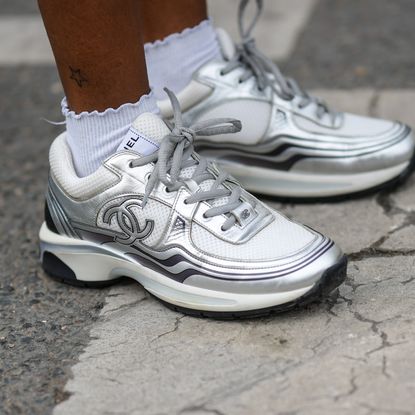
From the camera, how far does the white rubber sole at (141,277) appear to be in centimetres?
129

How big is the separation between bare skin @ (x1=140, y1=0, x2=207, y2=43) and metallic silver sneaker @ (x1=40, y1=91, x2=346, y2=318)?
0.31 meters

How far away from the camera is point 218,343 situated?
1271 millimetres

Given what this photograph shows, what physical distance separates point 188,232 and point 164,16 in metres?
0.54

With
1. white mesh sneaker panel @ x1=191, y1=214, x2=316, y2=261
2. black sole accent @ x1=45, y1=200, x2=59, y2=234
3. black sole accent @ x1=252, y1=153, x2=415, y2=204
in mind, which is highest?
white mesh sneaker panel @ x1=191, y1=214, x2=316, y2=261

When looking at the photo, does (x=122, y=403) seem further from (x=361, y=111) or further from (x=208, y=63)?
(x=361, y=111)

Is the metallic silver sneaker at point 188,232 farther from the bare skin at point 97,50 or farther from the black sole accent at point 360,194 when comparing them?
the black sole accent at point 360,194

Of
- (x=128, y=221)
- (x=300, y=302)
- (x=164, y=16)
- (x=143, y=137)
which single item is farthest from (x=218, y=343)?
(x=164, y=16)

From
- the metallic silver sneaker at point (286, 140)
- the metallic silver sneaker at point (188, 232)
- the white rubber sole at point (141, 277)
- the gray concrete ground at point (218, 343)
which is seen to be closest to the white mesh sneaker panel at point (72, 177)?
the metallic silver sneaker at point (188, 232)

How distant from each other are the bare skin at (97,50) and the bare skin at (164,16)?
A: 0.96 feet

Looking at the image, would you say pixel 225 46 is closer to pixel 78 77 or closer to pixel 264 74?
pixel 264 74

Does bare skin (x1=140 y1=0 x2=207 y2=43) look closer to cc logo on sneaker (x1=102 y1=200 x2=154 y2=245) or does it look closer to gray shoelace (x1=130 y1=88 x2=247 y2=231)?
gray shoelace (x1=130 y1=88 x2=247 y2=231)

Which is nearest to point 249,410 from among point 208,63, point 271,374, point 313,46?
point 271,374

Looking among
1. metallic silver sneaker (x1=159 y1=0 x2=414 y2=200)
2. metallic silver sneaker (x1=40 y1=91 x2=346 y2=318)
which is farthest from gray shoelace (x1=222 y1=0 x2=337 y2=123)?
metallic silver sneaker (x1=40 y1=91 x2=346 y2=318)

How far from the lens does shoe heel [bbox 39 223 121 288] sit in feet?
4.73
